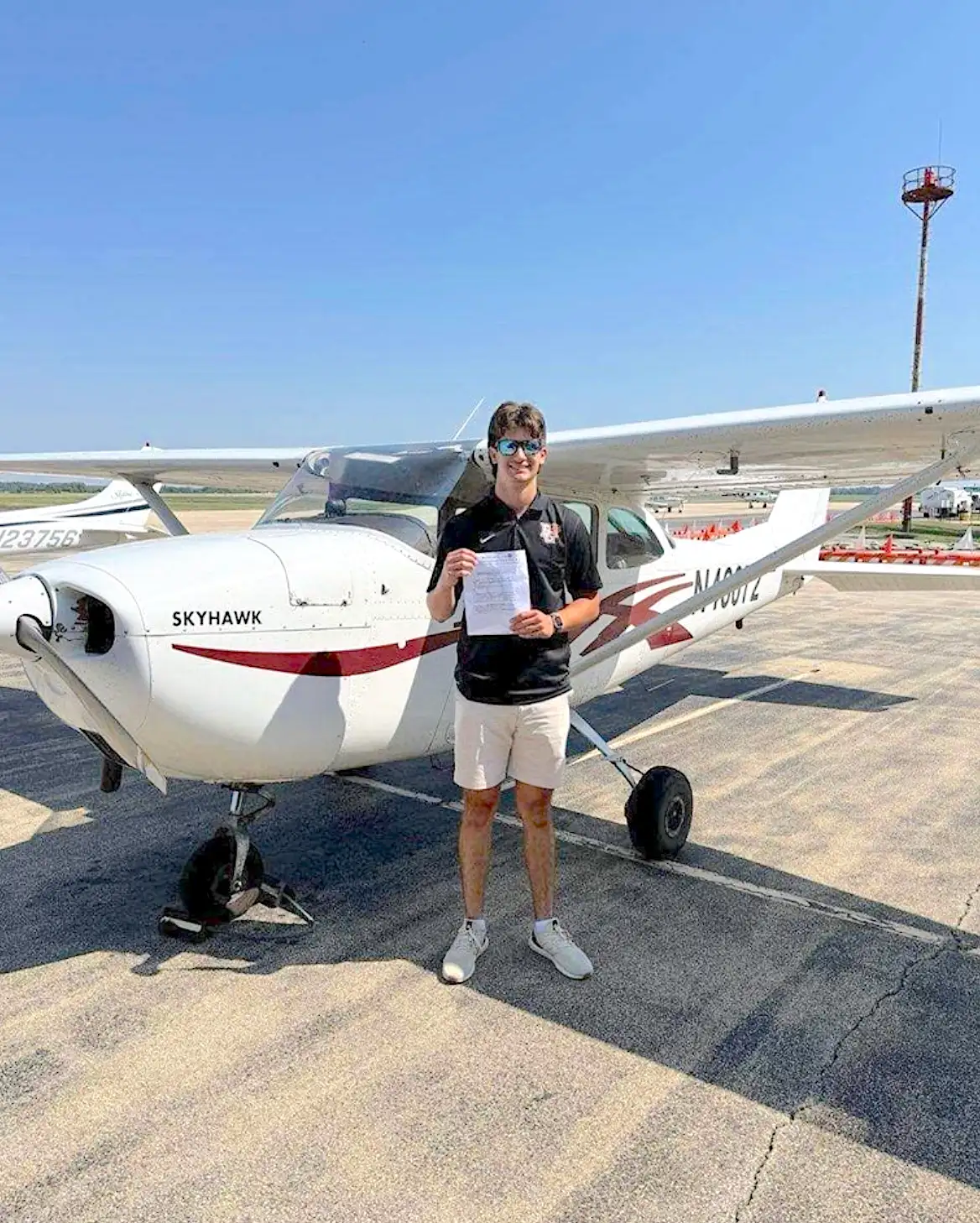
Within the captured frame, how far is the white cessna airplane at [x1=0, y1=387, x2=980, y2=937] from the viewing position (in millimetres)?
2965

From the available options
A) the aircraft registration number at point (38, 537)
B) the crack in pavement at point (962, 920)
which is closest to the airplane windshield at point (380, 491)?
the crack in pavement at point (962, 920)

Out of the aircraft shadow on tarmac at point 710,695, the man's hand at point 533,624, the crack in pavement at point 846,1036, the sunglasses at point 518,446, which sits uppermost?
the sunglasses at point 518,446

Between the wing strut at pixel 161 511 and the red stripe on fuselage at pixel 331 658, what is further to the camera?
the wing strut at pixel 161 511

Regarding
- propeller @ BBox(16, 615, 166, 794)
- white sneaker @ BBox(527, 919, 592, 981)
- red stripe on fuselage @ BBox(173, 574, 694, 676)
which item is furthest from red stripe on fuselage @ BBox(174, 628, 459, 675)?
white sneaker @ BBox(527, 919, 592, 981)

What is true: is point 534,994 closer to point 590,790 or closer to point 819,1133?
point 819,1133

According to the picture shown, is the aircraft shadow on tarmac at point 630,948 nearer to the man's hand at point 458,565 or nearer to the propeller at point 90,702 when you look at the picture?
the propeller at point 90,702

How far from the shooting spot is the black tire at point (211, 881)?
367cm

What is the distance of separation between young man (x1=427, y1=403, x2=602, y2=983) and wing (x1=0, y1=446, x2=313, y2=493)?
2.59m

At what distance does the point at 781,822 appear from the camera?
199 inches

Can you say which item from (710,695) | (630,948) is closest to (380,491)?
(630,948)

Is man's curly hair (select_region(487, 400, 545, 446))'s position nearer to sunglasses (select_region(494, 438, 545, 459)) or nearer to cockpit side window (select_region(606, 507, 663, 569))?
sunglasses (select_region(494, 438, 545, 459))

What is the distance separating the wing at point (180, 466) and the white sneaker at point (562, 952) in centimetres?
325

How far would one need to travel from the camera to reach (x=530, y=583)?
3193mm

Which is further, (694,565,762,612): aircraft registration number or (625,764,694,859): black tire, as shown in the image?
(694,565,762,612): aircraft registration number
